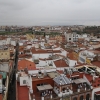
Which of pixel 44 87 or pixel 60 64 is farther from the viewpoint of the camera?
pixel 60 64

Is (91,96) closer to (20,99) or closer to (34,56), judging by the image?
(20,99)

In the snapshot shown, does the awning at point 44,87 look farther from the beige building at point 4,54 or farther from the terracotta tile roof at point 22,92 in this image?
the beige building at point 4,54

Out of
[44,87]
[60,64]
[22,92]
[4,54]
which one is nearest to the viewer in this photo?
[44,87]

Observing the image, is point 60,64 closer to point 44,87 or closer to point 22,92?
point 22,92

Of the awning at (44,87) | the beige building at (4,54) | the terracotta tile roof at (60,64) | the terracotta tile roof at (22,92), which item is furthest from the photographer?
the beige building at (4,54)

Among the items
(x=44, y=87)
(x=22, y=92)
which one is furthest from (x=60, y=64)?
(x=44, y=87)

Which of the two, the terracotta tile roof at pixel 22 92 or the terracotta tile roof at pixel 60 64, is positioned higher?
the terracotta tile roof at pixel 60 64

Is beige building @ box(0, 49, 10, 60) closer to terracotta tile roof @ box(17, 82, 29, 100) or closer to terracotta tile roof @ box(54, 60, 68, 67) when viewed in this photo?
terracotta tile roof @ box(54, 60, 68, 67)

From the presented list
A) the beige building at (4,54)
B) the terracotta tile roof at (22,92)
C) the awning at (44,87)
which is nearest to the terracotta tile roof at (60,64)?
the terracotta tile roof at (22,92)

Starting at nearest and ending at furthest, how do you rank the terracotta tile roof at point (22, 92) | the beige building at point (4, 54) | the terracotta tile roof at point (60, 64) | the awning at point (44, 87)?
the awning at point (44, 87)
the terracotta tile roof at point (22, 92)
the terracotta tile roof at point (60, 64)
the beige building at point (4, 54)

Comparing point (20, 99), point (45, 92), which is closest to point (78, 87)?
point (45, 92)

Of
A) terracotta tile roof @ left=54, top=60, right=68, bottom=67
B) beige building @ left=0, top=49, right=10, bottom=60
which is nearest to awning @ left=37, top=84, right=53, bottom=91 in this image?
terracotta tile roof @ left=54, top=60, right=68, bottom=67
